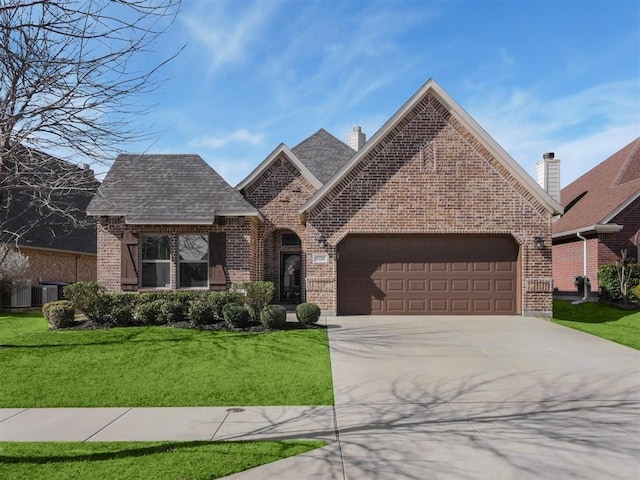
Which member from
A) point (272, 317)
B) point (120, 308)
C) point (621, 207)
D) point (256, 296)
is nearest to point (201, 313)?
point (256, 296)

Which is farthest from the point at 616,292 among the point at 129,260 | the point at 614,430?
the point at 129,260

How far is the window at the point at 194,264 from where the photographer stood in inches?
641

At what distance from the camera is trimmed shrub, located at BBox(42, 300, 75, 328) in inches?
495

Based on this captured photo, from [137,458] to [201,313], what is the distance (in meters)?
8.02

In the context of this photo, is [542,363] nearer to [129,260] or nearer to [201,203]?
[201,203]

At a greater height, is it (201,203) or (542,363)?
(201,203)

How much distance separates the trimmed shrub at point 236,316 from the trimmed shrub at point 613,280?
13.8m

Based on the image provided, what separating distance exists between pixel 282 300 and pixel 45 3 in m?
15.2

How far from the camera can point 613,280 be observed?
59.4ft

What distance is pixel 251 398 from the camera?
699cm

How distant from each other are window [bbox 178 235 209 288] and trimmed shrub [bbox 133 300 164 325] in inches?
109

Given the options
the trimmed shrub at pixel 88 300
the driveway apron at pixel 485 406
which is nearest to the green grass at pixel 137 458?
the driveway apron at pixel 485 406

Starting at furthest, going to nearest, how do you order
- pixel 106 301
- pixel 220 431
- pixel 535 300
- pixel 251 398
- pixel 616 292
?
1. pixel 616 292
2. pixel 535 300
3. pixel 106 301
4. pixel 251 398
5. pixel 220 431

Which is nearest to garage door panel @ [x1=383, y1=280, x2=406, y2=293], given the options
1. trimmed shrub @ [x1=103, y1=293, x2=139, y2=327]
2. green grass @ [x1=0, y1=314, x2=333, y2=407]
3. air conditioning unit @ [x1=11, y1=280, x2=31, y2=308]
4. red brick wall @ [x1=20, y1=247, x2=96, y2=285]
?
green grass @ [x1=0, y1=314, x2=333, y2=407]
